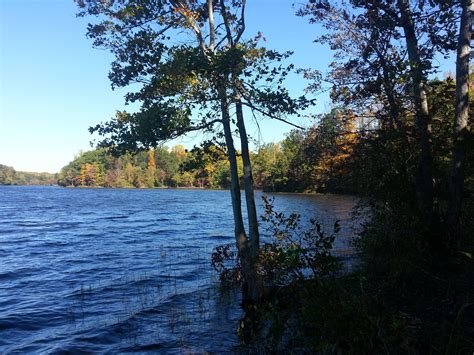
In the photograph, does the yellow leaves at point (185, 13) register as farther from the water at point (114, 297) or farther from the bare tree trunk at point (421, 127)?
the water at point (114, 297)

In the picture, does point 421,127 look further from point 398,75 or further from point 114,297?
point 114,297

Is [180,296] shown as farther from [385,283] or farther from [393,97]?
[393,97]

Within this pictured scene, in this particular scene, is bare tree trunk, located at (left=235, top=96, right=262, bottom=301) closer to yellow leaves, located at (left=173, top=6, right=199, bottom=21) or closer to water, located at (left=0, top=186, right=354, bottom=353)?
water, located at (left=0, top=186, right=354, bottom=353)

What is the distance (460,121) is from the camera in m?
8.55

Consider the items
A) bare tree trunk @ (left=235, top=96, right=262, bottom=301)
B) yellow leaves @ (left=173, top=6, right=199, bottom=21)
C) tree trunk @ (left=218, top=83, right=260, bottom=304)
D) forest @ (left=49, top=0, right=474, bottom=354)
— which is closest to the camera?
forest @ (left=49, top=0, right=474, bottom=354)

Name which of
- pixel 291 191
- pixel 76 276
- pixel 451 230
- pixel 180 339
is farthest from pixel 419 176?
pixel 291 191

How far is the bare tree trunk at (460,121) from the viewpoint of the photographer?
833 centimetres

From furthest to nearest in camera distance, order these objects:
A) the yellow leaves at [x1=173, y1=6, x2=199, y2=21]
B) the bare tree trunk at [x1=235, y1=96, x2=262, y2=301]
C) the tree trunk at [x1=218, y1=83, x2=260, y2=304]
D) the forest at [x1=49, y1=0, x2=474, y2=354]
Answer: the yellow leaves at [x1=173, y1=6, x2=199, y2=21], the bare tree trunk at [x1=235, y1=96, x2=262, y2=301], the tree trunk at [x1=218, y1=83, x2=260, y2=304], the forest at [x1=49, y1=0, x2=474, y2=354]

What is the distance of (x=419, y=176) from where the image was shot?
941 cm

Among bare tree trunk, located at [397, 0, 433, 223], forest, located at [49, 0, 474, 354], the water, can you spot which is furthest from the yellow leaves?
the water

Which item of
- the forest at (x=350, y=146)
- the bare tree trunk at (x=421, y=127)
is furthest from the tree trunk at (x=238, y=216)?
the bare tree trunk at (x=421, y=127)


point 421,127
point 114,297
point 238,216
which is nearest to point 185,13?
point 238,216

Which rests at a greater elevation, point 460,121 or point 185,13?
point 185,13

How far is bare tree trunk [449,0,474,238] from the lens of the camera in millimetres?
8328
